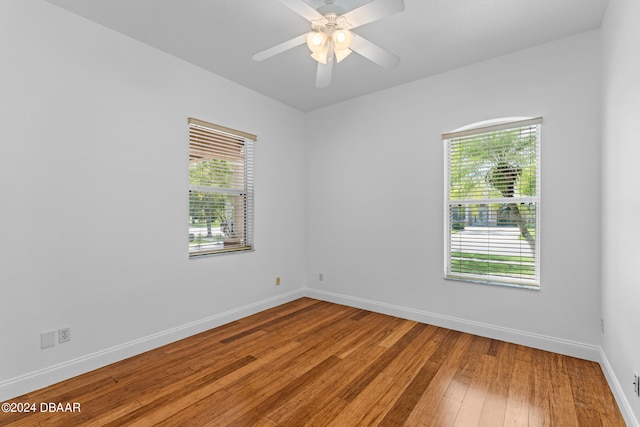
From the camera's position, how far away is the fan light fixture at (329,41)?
204 cm

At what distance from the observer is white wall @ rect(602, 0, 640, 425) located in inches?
66.2

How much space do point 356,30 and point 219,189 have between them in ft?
6.98

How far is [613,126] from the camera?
2.14 metres

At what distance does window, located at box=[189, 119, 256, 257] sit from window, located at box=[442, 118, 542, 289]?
237cm

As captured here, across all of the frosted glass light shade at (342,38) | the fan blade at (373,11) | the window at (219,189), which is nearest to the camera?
the fan blade at (373,11)

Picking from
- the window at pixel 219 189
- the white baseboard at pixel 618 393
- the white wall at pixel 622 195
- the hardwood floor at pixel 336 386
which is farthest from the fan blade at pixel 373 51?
the white baseboard at pixel 618 393

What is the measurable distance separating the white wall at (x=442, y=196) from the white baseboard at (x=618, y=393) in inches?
8.6

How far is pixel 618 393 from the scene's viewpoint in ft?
6.51

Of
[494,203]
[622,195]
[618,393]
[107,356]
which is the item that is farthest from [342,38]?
[107,356]

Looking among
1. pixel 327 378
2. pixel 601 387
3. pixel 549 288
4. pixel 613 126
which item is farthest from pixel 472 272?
pixel 327 378

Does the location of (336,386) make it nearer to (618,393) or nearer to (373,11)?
(618,393)

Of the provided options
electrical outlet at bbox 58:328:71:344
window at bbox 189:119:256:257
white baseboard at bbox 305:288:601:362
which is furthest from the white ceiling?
white baseboard at bbox 305:288:601:362

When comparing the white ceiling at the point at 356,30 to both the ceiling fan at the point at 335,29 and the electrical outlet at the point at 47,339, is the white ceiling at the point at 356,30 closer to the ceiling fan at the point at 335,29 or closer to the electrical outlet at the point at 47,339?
the ceiling fan at the point at 335,29

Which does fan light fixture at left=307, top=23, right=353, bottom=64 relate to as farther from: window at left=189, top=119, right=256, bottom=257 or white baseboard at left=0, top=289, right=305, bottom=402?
white baseboard at left=0, top=289, right=305, bottom=402
